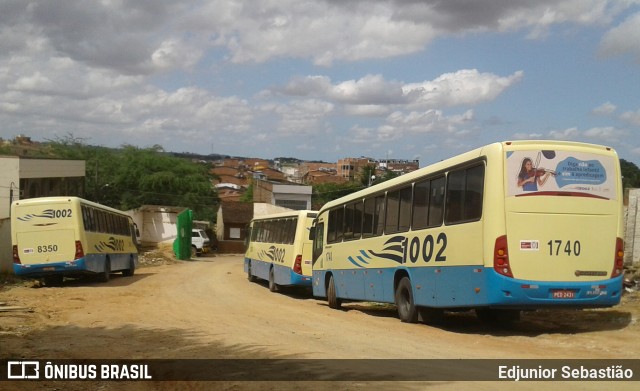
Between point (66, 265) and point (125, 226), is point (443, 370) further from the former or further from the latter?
point (125, 226)

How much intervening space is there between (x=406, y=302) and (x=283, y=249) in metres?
11.1

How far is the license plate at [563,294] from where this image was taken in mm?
11703

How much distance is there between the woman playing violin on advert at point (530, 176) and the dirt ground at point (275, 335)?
2.60 metres

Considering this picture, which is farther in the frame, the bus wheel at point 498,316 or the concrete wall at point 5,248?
the concrete wall at point 5,248

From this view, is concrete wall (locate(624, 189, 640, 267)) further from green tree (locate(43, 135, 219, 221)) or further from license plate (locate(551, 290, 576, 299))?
green tree (locate(43, 135, 219, 221))

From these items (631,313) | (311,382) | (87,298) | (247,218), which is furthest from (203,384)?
(247,218)

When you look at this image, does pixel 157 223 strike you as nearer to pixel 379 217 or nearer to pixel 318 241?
pixel 318 241

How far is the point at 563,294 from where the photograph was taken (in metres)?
11.7

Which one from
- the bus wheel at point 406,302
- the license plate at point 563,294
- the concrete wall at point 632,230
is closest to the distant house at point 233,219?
the concrete wall at point 632,230

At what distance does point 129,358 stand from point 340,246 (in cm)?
1023

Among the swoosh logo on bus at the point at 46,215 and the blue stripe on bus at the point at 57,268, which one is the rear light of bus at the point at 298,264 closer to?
the blue stripe on bus at the point at 57,268

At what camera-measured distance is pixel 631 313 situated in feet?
46.4

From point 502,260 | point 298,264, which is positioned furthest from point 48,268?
point 502,260

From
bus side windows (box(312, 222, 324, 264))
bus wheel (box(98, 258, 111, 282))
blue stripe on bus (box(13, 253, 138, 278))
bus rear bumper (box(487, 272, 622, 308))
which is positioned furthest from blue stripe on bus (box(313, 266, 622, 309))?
bus wheel (box(98, 258, 111, 282))
